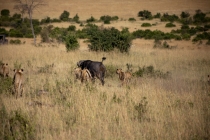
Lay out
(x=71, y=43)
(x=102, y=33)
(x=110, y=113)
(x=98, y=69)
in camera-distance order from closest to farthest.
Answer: (x=110, y=113) → (x=98, y=69) → (x=102, y=33) → (x=71, y=43)

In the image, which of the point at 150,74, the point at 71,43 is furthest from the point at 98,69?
the point at 71,43

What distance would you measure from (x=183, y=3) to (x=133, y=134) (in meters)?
77.7

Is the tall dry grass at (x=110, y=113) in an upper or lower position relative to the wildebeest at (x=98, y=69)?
lower

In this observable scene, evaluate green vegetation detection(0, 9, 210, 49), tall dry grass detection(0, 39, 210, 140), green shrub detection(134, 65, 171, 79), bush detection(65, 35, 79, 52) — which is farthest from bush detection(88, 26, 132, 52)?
tall dry grass detection(0, 39, 210, 140)

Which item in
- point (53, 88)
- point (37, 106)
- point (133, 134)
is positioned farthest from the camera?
point (53, 88)

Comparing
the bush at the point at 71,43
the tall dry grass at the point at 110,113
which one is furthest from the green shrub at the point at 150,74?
the bush at the point at 71,43

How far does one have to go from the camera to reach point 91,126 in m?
5.13

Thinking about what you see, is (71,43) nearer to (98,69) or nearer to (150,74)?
(150,74)

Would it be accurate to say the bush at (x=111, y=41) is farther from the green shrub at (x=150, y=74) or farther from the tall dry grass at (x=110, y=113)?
the tall dry grass at (x=110, y=113)

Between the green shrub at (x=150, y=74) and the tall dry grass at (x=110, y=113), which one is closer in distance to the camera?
the tall dry grass at (x=110, y=113)

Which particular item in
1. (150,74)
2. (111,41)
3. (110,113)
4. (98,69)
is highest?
(111,41)

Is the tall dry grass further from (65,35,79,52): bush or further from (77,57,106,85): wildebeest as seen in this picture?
(65,35,79,52): bush

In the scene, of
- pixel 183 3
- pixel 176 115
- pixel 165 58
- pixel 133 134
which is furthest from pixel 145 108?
pixel 183 3

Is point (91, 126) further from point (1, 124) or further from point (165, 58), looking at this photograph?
point (165, 58)
